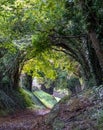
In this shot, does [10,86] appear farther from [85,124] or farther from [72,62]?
[85,124]

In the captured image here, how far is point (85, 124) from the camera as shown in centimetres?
1082

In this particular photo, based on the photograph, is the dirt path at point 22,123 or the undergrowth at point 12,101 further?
the undergrowth at point 12,101

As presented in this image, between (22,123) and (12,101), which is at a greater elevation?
(12,101)

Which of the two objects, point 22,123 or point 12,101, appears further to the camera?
point 12,101

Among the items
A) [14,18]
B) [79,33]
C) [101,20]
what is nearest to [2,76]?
[14,18]

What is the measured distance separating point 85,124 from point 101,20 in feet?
13.4

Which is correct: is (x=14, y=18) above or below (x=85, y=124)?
above

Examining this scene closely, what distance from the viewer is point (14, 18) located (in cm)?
1588

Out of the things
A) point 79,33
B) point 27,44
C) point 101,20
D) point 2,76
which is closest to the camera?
point 101,20

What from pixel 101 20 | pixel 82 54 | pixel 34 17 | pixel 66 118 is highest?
pixel 34 17

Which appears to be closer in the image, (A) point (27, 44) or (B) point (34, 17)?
(B) point (34, 17)

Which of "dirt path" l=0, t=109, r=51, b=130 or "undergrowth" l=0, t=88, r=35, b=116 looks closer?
"dirt path" l=0, t=109, r=51, b=130

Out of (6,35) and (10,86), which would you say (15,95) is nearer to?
(10,86)

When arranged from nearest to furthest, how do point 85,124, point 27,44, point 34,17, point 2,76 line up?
point 85,124 → point 34,17 → point 27,44 → point 2,76
